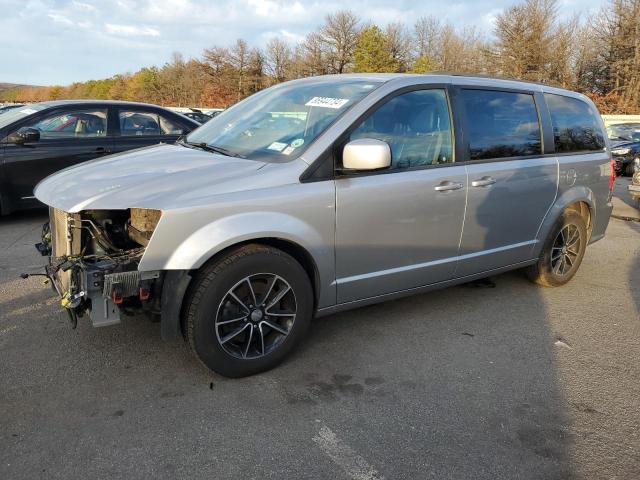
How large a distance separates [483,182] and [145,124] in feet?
17.9

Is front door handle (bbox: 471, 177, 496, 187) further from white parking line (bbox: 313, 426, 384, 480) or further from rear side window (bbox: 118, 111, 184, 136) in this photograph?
rear side window (bbox: 118, 111, 184, 136)

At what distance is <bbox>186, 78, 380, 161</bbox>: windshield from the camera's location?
3.38 metres

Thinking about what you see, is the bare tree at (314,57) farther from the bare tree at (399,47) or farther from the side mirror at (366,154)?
the side mirror at (366,154)

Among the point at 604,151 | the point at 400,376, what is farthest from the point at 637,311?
the point at 400,376

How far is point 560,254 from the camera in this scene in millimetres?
5059

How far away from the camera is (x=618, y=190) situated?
12.9 meters

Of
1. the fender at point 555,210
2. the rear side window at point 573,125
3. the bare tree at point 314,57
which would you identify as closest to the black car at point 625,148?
the rear side window at point 573,125

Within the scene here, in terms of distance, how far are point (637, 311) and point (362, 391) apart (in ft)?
9.74

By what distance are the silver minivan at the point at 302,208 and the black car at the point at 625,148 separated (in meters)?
12.9

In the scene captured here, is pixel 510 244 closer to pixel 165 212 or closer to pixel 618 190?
pixel 165 212

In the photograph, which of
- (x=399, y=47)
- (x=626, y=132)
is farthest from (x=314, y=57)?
(x=626, y=132)

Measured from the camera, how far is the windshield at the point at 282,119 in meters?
3.38

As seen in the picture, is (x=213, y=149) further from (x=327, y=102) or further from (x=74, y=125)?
(x=74, y=125)

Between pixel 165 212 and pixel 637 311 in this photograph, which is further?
pixel 637 311
